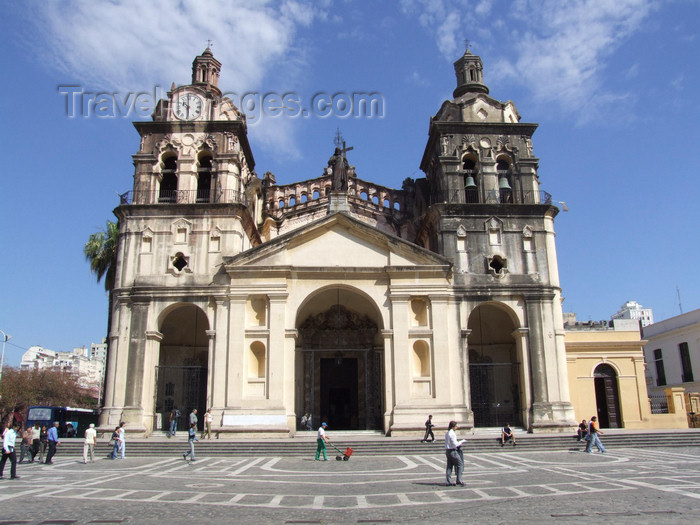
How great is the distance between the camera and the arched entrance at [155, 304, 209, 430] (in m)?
27.1

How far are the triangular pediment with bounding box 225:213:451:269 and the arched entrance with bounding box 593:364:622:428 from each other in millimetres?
9730

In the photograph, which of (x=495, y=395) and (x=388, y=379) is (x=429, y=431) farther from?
(x=495, y=395)

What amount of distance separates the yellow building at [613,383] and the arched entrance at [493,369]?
105 inches

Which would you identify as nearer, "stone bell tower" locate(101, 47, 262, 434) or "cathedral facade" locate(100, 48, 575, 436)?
"cathedral facade" locate(100, 48, 575, 436)

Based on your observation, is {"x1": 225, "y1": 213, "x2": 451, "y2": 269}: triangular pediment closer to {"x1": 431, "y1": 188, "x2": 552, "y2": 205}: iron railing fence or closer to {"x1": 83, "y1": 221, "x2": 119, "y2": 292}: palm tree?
{"x1": 431, "y1": 188, "x2": 552, "y2": 205}: iron railing fence

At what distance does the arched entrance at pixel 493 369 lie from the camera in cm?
2702

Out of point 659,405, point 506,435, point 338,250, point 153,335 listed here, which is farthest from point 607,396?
point 153,335

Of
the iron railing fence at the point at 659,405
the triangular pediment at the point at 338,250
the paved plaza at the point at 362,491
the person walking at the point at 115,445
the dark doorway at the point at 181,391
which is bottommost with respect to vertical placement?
the paved plaza at the point at 362,491

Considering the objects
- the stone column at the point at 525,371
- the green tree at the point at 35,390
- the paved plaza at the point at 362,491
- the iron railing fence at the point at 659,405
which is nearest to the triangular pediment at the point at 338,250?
the stone column at the point at 525,371

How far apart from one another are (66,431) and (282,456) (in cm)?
1801

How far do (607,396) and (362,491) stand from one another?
66.3 ft

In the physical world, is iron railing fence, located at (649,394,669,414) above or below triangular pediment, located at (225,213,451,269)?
below

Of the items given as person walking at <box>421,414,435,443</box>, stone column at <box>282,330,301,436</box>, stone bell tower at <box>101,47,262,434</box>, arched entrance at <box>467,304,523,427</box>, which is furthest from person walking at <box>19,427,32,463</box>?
arched entrance at <box>467,304,523,427</box>

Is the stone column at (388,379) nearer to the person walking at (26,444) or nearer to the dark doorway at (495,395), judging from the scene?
the dark doorway at (495,395)
